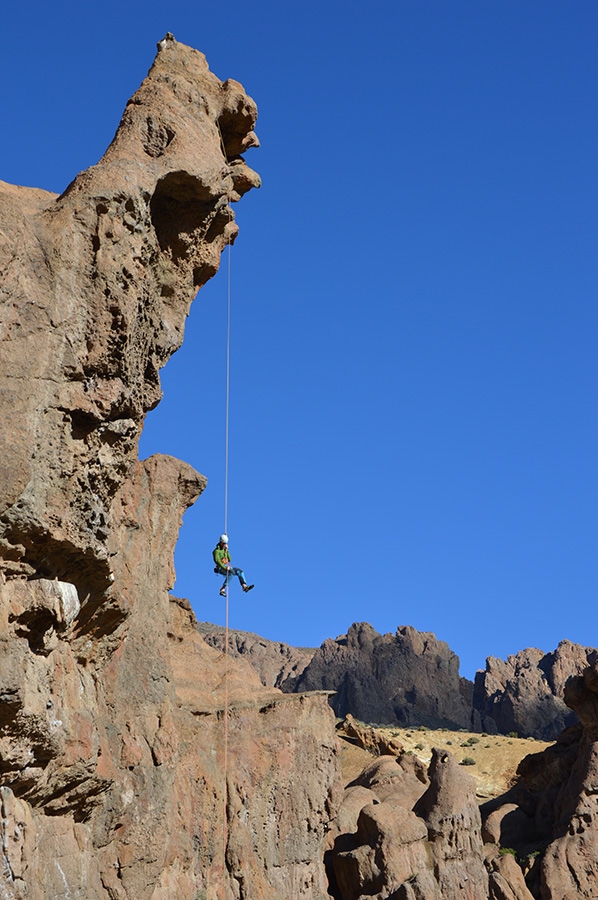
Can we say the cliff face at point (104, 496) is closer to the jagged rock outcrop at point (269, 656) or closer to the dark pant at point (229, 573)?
the dark pant at point (229, 573)

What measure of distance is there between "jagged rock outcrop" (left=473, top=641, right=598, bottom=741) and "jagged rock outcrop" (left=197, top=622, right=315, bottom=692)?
1791cm

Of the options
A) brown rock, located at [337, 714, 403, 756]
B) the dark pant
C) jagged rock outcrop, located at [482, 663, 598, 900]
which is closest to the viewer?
the dark pant

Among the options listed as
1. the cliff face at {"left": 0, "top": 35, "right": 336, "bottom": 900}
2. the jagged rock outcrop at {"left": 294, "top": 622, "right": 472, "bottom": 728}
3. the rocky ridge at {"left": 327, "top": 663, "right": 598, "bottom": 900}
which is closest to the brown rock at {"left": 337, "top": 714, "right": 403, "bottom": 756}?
the rocky ridge at {"left": 327, "top": 663, "right": 598, "bottom": 900}

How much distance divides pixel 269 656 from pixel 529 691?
27979 mm

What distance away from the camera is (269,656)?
118062 millimetres

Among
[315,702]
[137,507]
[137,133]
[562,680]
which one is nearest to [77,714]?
[137,507]

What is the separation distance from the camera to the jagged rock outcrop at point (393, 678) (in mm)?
96938

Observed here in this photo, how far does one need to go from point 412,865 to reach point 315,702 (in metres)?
6.94

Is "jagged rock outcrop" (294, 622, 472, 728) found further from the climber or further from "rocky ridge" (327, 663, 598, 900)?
the climber

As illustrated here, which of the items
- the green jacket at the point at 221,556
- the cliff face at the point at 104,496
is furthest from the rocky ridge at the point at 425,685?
the cliff face at the point at 104,496

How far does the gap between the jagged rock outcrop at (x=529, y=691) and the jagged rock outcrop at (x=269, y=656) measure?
58.8 feet

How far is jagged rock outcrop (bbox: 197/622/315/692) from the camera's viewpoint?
110 metres

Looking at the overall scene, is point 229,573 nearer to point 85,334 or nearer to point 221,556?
point 221,556

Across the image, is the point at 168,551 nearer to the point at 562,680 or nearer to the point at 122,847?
the point at 122,847
